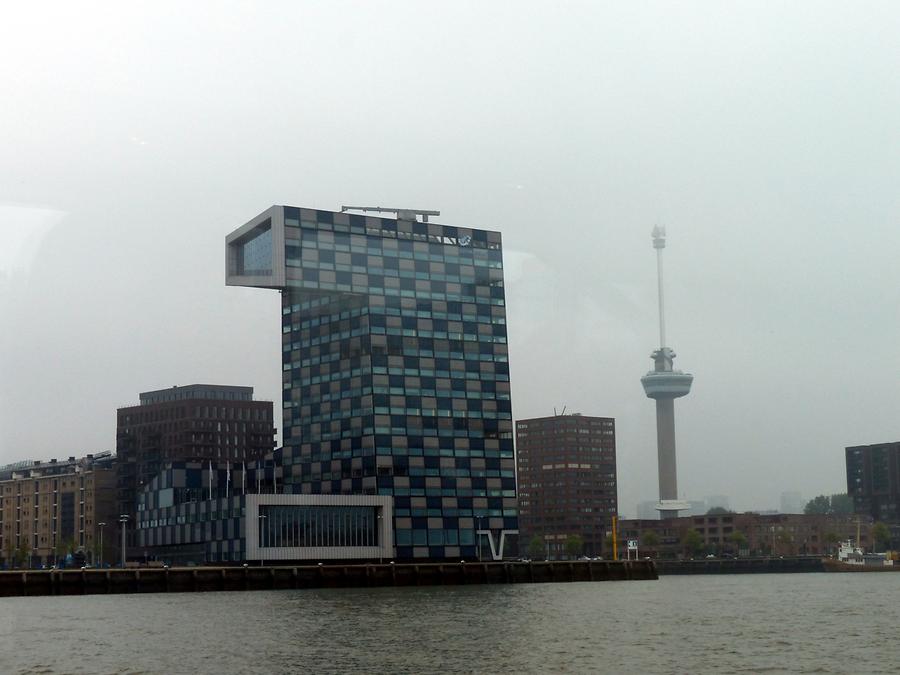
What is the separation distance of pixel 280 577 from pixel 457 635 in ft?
313

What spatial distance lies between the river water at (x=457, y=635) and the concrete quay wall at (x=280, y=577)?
29749 mm

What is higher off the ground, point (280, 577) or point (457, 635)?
point (457, 635)

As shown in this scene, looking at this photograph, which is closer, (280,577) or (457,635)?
(457,635)

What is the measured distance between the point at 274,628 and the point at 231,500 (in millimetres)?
104018

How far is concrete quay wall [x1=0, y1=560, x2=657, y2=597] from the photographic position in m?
167

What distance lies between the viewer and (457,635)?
84.2 m

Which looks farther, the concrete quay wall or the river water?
the concrete quay wall

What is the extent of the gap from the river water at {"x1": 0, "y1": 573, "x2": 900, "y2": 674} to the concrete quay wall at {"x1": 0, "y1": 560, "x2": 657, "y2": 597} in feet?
97.6

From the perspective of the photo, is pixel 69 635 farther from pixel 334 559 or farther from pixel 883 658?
pixel 334 559

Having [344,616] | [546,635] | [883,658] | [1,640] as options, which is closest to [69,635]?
[1,640]

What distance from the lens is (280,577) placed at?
176 metres

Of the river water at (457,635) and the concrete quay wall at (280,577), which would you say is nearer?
the river water at (457,635)

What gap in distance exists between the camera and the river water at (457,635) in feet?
223

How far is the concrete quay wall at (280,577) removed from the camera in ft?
549
